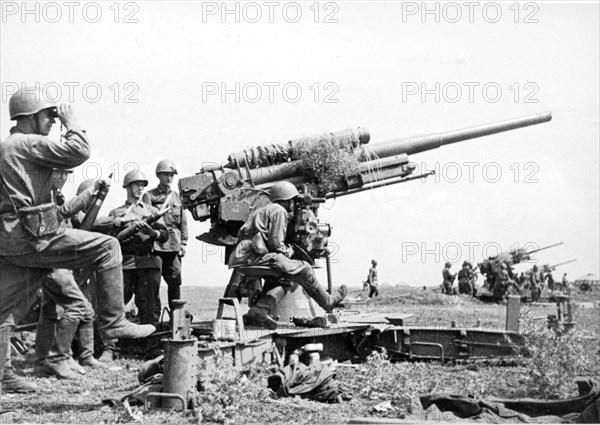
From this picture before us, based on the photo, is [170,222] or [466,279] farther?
[466,279]

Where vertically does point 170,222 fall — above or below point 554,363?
above

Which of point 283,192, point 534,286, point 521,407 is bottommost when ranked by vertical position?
point 521,407

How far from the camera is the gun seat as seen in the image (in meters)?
8.35

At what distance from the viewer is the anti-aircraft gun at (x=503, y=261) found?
2426 cm

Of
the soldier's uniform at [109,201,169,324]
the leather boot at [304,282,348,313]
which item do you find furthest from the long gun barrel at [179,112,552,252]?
the leather boot at [304,282,348,313]

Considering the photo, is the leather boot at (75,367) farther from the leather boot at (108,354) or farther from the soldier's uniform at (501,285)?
the soldier's uniform at (501,285)

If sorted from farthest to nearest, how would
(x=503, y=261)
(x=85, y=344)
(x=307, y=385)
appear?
(x=503, y=261), (x=85, y=344), (x=307, y=385)

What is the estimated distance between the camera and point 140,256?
370 inches

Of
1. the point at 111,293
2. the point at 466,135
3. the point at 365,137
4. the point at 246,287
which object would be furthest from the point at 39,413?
the point at 466,135

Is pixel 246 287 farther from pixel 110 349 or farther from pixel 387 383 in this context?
pixel 387 383

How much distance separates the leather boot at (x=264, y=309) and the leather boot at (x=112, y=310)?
246cm

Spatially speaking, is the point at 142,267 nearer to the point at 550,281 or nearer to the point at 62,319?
the point at 62,319

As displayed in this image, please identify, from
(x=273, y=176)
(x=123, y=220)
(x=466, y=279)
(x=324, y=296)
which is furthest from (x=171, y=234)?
(x=466, y=279)

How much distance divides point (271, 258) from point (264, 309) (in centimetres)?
60
